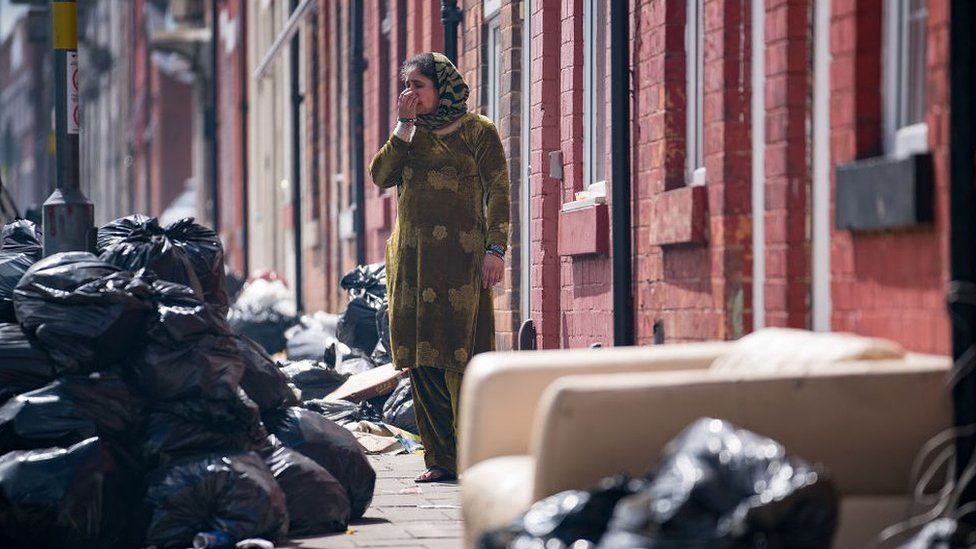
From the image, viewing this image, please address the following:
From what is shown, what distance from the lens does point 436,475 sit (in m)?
9.11

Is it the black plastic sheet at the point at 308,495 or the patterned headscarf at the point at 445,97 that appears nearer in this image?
A: the black plastic sheet at the point at 308,495

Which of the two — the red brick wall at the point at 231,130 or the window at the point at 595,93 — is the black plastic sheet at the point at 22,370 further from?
the red brick wall at the point at 231,130

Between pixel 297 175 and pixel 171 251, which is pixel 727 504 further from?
pixel 297 175

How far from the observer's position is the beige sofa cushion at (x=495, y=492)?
16.2 feet

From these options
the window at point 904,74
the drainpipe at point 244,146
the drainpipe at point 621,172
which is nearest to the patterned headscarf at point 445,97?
the drainpipe at point 621,172

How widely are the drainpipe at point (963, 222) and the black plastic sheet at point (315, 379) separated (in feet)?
28.4

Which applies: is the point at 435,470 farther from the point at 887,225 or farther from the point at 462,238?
the point at 887,225

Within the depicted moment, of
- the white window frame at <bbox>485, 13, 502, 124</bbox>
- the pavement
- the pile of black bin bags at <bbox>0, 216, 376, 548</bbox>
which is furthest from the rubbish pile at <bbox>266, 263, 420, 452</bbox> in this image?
the pile of black bin bags at <bbox>0, 216, 376, 548</bbox>

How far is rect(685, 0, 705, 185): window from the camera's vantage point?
27.4 ft

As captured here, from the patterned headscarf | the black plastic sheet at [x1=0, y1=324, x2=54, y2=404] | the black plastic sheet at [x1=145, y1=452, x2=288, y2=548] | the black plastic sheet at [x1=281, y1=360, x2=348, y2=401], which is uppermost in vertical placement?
the patterned headscarf

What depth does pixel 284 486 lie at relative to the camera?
742 cm

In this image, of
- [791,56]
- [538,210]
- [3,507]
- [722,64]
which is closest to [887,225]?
[791,56]

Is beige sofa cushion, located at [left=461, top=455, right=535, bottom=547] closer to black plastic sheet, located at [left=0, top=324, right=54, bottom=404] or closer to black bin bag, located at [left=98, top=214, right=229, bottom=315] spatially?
black plastic sheet, located at [left=0, top=324, right=54, bottom=404]

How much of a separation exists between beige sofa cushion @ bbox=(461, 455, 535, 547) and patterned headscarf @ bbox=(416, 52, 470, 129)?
11.9 ft
